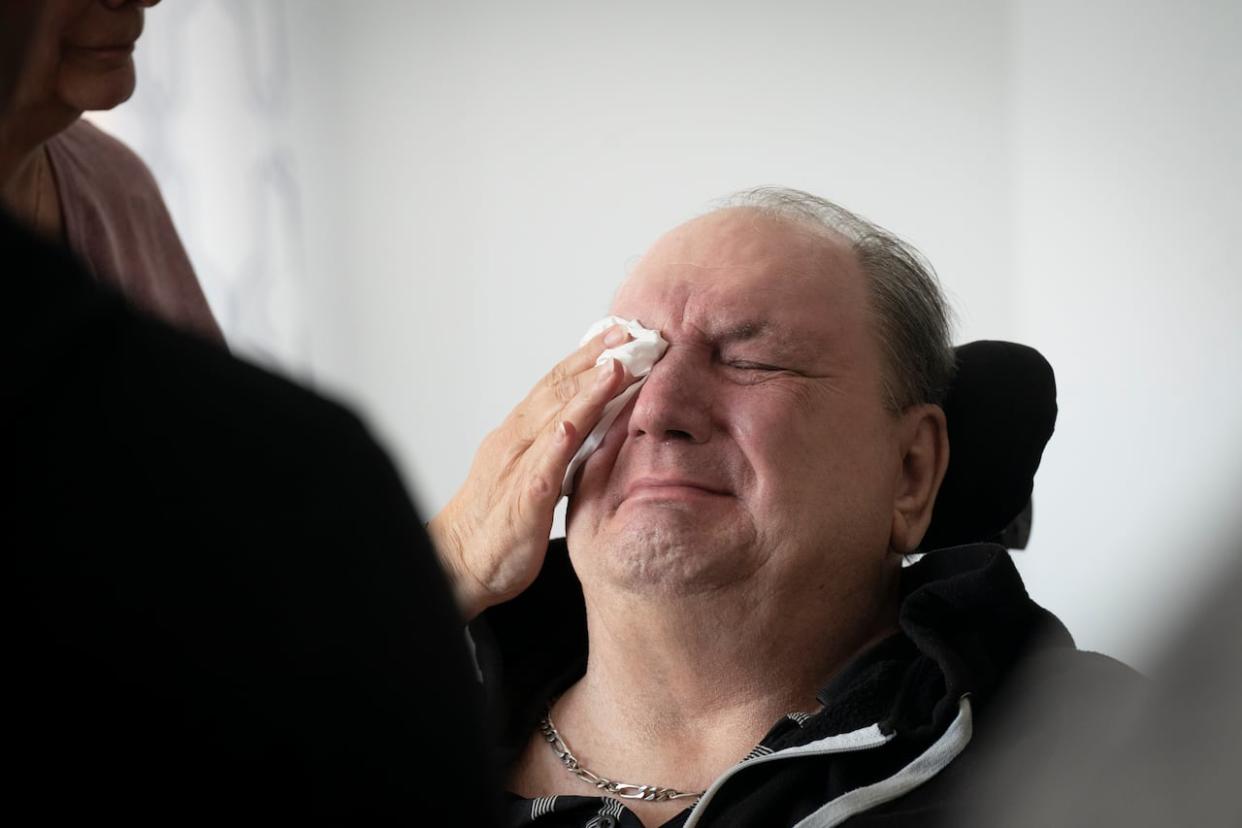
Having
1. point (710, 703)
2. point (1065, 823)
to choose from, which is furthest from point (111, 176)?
point (1065, 823)

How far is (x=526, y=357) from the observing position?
11.2ft

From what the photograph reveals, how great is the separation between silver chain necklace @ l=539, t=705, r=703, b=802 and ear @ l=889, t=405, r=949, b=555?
0.39 m

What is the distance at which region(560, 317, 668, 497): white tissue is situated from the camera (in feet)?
4.66

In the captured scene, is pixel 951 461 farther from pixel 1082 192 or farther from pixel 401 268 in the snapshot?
pixel 401 268

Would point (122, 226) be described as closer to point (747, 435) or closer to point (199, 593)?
point (747, 435)

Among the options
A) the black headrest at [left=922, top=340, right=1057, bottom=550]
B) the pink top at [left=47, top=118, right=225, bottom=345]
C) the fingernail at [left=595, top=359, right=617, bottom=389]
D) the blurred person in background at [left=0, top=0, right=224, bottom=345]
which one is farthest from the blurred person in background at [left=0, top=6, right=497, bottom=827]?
the black headrest at [left=922, top=340, right=1057, bottom=550]

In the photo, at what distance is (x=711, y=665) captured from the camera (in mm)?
1387

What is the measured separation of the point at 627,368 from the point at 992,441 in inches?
18.3

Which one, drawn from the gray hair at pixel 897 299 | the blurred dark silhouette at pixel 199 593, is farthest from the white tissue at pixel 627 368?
the blurred dark silhouette at pixel 199 593

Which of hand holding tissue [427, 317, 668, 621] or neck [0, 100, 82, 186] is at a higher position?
neck [0, 100, 82, 186]

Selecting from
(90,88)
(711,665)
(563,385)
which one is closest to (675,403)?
(563,385)

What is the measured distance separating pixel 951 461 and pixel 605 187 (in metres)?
1.93

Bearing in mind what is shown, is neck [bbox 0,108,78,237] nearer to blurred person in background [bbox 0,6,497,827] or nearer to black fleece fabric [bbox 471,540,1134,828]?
black fleece fabric [bbox 471,540,1134,828]

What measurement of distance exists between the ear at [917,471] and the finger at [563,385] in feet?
1.16
